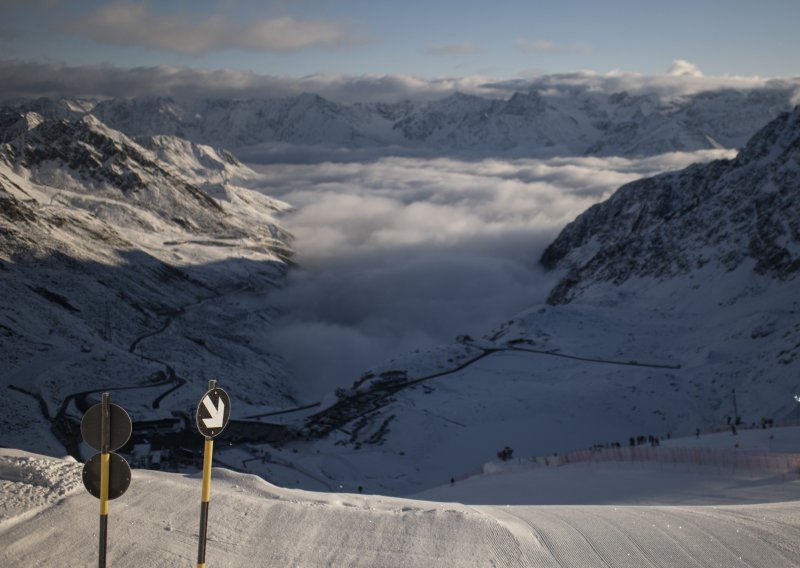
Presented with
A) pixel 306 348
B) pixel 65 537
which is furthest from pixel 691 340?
pixel 65 537

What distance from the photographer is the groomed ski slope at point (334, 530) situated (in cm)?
1199

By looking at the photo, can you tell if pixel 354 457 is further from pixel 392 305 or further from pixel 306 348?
pixel 392 305

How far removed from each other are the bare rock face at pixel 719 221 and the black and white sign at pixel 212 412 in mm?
98463

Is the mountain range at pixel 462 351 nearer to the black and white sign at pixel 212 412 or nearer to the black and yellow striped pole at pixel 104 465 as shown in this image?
the black and yellow striped pole at pixel 104 465

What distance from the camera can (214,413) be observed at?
9.73 metres

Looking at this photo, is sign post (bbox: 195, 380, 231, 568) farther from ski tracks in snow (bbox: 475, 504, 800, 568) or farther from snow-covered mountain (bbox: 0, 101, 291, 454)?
snow-covered mountain (bbox: 0, 101, 291, 454)

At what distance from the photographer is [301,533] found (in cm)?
1284

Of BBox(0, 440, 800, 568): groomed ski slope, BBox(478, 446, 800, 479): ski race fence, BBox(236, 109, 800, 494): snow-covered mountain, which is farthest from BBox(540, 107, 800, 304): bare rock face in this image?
BBox(0, 440, 800, 568): groomed ski slope

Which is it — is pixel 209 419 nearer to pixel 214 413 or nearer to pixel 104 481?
pixel 214 413

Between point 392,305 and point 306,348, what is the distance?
49362 mm

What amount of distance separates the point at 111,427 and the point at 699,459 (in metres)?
24.9

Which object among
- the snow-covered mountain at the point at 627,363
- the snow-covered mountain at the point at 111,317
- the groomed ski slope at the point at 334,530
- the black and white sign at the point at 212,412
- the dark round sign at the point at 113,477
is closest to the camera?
the black and white sign at the point at 212,412

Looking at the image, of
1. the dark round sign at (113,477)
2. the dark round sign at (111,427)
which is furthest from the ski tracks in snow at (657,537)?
the dark round sign at (111,427)

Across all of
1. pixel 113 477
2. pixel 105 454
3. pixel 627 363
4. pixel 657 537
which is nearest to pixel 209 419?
pixel 105 454
